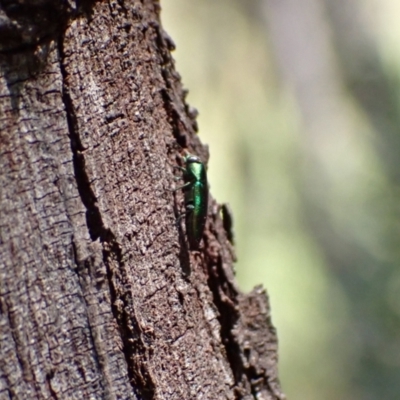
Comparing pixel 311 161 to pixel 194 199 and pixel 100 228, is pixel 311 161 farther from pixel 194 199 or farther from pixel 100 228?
pixel 100 228

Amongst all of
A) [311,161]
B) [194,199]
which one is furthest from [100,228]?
[311,161]

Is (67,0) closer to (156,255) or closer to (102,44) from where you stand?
(102,44)

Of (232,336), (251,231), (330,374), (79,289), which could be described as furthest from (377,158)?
(79,289)

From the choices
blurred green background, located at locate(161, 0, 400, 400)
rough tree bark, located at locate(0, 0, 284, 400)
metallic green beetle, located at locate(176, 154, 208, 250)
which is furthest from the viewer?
blurred green background, located at locate(161, 0, 400, 400)

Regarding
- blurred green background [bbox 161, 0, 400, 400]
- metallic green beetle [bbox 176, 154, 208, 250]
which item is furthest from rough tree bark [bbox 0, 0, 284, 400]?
blurred green background [bbox 161, 0, 400, 400]

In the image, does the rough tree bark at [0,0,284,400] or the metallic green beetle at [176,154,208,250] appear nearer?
the rough tree bark at [0,0,284,400]

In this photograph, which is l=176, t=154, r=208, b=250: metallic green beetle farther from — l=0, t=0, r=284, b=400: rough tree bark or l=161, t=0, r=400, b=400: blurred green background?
l=161, t=0, r=400, b=400: blurred green background

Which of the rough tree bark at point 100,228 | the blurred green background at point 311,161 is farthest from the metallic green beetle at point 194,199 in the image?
the blurred green background at point 311,161

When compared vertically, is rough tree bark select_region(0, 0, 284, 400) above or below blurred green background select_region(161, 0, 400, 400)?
below

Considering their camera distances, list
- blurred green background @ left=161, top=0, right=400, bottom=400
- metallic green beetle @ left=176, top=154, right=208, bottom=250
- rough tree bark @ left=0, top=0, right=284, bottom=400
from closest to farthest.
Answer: rough tree bark @ left=0, top=0, right=284, bottom=400
metallic green beetle @ left=176, top=154, right=208, bottom=250
blurred green background @ left=161, top=0, right=400, bottom=400
